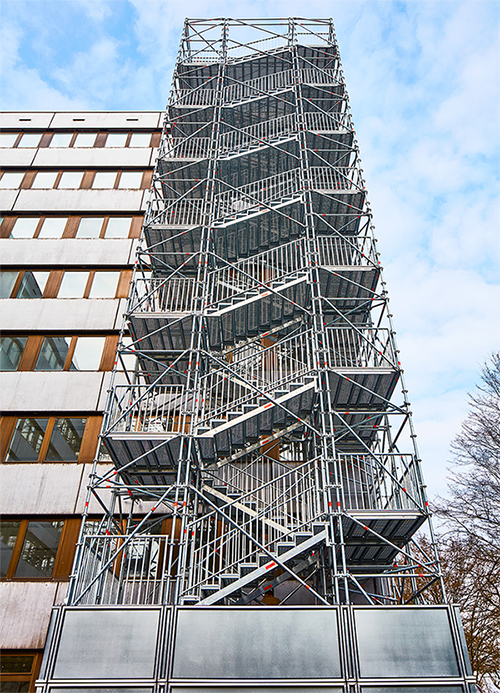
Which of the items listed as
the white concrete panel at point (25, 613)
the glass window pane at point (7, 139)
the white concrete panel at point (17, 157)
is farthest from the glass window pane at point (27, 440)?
the glass window pane at point (7, 139)

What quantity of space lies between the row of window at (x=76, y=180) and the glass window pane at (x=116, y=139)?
2092 mm

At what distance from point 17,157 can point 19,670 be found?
21892mm

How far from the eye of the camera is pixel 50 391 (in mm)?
18125

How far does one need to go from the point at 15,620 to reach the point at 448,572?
52.0ft

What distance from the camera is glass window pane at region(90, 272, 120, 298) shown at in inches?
810

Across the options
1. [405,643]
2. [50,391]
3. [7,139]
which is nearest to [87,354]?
[50,391]

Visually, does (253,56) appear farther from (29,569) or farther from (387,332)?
(29,569)

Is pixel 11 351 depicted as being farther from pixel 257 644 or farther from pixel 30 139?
pixel 257 644

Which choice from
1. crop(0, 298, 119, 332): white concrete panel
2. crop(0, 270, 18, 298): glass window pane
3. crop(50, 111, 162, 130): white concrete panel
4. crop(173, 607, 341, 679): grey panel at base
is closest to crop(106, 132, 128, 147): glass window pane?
crop(50, 111, 162, 130): white concrete panel

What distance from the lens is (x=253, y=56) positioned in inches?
917

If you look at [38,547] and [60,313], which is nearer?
[38,547]

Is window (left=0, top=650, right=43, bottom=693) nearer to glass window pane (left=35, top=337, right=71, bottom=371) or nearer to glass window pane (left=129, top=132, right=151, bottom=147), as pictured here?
glass window pane (left=35, top=337, right=71, bottom=371)

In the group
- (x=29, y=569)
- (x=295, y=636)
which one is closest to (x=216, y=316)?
(x=295, y=636)

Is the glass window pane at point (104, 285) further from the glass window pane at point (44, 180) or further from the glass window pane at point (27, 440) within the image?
the glass window pane at point (44, 180)
